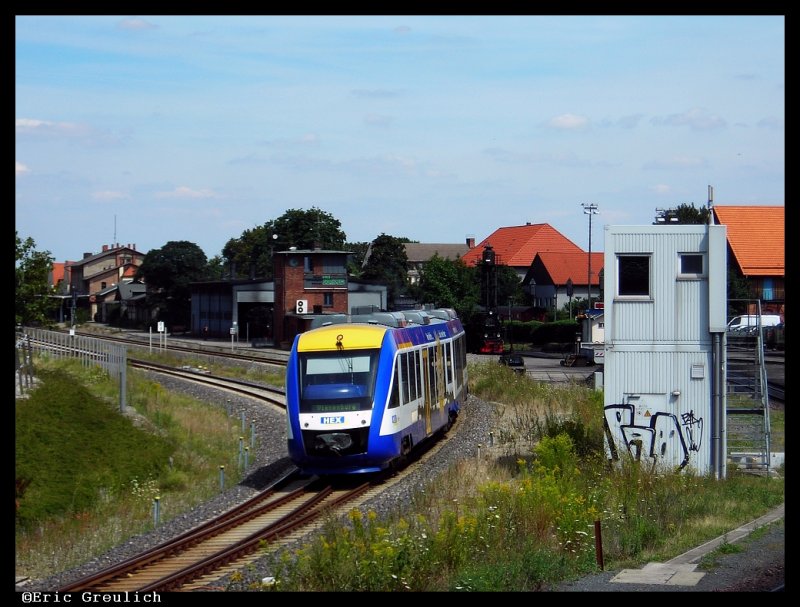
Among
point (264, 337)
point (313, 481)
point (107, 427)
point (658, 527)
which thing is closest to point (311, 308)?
point (264, 337)

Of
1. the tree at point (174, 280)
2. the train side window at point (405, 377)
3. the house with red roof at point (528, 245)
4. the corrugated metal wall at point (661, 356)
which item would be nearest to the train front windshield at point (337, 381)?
the train side window at point (405, 377)

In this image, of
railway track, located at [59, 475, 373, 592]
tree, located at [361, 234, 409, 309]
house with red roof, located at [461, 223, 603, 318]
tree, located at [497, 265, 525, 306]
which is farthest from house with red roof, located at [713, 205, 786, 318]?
railway track, located at [59, 475, 373, 592]

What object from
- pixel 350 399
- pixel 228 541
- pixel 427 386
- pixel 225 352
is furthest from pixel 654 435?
pixel 225 352

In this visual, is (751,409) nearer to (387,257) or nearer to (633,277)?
(633,277)

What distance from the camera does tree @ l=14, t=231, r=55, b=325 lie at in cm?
3356

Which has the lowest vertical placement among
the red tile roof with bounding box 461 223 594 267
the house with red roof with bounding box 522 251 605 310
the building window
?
the building window

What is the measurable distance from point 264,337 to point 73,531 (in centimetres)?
5589

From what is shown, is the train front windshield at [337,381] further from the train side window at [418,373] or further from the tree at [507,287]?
the tree at [507,287]

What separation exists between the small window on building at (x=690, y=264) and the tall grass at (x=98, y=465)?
1005cm

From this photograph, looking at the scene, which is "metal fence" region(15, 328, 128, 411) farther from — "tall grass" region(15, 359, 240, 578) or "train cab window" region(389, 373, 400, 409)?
"train cab window" region(389, 373, 400, 409)

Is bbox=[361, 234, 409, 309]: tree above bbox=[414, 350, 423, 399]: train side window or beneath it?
above

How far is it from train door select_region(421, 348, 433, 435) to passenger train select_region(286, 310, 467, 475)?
1278mm

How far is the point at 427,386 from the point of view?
844 inches
